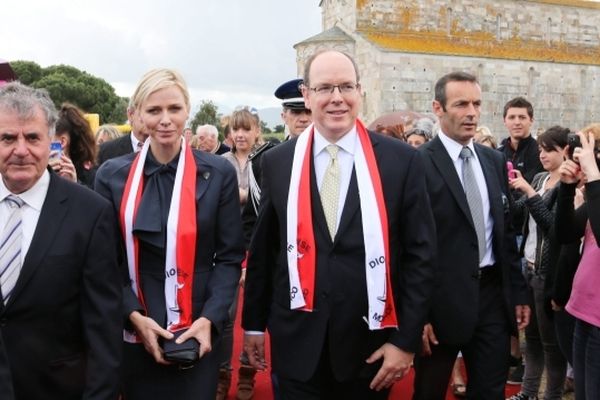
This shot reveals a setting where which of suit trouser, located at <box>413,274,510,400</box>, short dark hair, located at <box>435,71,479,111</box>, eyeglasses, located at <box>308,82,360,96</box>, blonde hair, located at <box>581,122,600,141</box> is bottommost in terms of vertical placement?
suit trouser, located at <box>413,274,510,400</box>

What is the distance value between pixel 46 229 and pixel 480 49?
25.9 meters

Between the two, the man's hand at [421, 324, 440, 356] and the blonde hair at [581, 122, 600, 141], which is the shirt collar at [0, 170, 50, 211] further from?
the blonde hair at [581, 122, 600, 141]

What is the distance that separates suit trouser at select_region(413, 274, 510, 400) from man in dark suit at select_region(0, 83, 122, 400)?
2006 millimetres

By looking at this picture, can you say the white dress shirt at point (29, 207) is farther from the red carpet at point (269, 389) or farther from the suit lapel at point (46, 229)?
the red carpet at point (269, 389)

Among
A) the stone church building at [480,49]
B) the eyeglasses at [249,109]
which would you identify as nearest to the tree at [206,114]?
the stone church building at [480,49]

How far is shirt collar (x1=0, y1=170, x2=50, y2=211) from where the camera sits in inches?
99.3

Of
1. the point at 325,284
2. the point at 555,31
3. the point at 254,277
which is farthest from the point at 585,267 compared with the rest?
the point at 555,31

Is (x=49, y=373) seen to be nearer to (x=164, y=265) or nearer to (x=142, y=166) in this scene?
(x=164, y=265)

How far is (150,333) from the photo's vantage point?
2850mm

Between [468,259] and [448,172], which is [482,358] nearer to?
[468,259]

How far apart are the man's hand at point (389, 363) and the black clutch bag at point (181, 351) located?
2.74 ft

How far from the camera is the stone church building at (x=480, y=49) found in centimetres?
2416

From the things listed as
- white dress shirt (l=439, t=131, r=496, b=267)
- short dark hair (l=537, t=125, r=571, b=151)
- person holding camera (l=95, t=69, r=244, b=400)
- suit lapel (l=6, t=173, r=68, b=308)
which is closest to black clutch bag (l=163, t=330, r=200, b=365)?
person holding camera (l=95, t=69, r=244, b=400)

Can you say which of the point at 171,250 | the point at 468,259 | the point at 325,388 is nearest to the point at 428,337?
the point at 468,259
